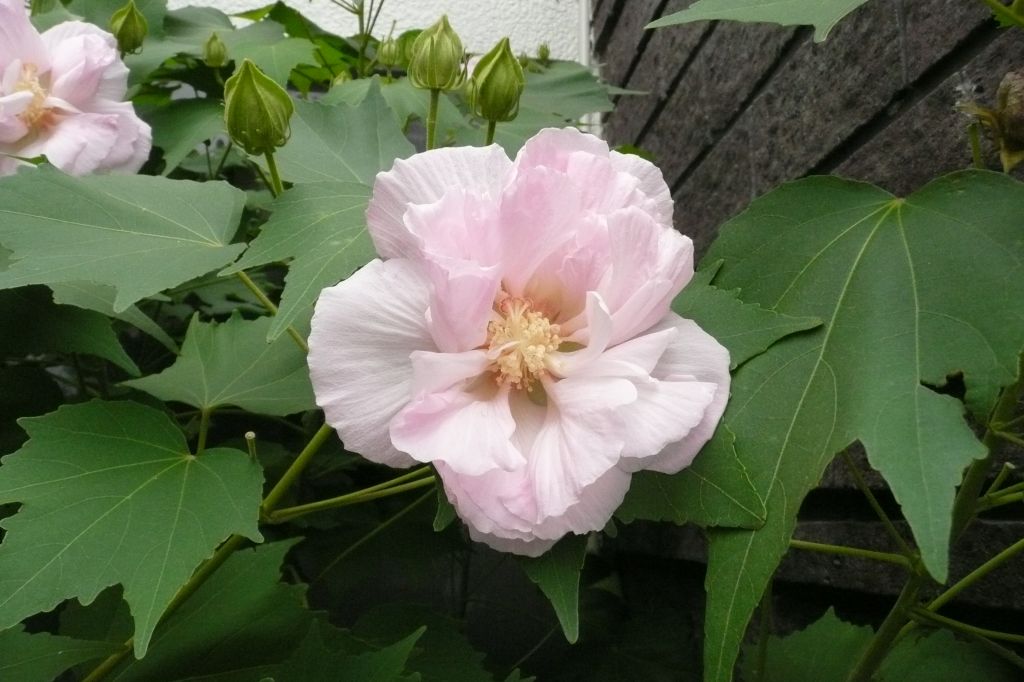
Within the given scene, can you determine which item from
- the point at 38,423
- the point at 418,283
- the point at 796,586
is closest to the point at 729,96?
the point at 796,586

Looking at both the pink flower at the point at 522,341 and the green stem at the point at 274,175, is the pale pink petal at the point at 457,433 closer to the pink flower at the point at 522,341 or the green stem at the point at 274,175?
the pink flower at the point at 522,341

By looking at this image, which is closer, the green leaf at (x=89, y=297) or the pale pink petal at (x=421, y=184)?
the pale pink petal at (x=421, y=184)

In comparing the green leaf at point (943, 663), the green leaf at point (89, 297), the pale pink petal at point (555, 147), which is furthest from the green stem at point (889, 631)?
the green leaf at point (89, 297)

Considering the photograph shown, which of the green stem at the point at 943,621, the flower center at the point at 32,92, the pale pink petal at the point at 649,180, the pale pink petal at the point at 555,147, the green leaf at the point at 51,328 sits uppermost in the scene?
the pale pink petal at the point at 555,147

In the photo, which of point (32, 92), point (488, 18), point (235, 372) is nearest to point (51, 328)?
point (235, 372)

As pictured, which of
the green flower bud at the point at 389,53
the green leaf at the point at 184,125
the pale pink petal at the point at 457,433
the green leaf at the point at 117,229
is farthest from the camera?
the green flower bud at the point at 389,53

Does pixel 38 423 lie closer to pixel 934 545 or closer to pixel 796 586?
pixel 934 545

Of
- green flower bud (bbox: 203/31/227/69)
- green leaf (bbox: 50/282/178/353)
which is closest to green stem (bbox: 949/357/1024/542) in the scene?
green leaf (bbox: 50/282/178/353)
